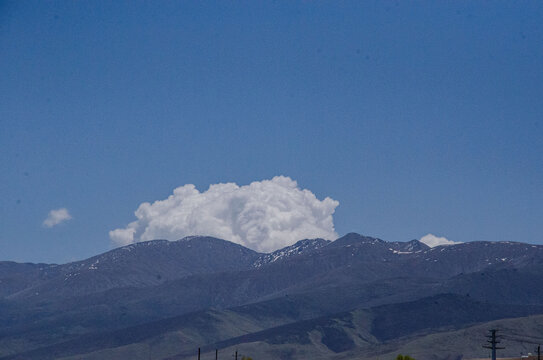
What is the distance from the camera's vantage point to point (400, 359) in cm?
15738

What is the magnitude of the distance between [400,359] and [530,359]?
45.5 metres

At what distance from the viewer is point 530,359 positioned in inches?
7387

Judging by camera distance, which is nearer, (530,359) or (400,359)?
(400,359)
